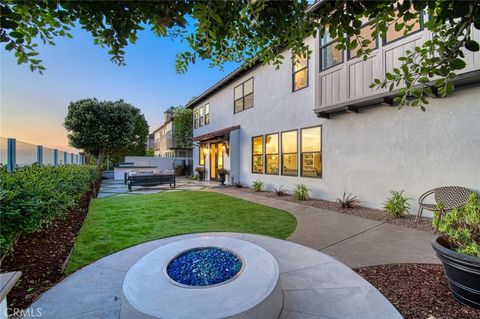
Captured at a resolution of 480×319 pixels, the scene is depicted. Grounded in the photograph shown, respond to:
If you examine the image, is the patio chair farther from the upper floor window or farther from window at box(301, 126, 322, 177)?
the upper floor window

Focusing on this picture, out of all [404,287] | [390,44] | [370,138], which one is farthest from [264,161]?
[404,287]

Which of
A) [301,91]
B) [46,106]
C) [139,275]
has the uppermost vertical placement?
[301,91]

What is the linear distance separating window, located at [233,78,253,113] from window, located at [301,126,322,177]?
4.43 meters

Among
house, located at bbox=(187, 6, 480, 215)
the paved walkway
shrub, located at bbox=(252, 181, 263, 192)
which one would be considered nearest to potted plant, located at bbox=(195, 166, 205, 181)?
house, located at bbox=(187, 6, 480, 215)

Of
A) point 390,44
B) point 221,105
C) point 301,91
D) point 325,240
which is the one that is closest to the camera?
point 325,240

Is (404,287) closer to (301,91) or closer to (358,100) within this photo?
(358,100)

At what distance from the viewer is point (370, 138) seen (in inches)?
293

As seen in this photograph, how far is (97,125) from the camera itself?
20141mm

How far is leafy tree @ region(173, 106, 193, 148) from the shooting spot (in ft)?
91.3

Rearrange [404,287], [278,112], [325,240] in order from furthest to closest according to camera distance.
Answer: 1. [278,112]
2. [325,240]
3. [404,287]

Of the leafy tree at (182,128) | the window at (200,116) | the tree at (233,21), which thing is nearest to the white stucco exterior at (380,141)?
the tree at (233,21)

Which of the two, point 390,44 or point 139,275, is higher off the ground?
point 390,44

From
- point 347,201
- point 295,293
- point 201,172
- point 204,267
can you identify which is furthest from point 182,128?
point 295,293

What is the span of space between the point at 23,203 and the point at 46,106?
8.12 meters
